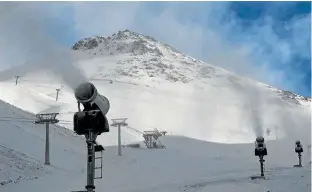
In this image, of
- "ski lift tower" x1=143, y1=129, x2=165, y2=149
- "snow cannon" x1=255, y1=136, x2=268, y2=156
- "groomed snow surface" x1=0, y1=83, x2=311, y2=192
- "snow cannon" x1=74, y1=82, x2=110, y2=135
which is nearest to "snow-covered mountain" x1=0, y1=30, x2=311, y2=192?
"groomed snow surface" x1=0, y1=83, x2=311, y2=192

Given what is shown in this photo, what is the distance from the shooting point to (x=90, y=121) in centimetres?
859

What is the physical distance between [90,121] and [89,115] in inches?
4.4

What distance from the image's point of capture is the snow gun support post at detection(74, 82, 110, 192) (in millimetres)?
8555

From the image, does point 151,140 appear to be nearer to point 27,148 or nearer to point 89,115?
point 27,148

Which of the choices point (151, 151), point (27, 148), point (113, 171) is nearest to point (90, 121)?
point (113, 171)

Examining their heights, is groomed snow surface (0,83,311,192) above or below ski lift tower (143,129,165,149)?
below

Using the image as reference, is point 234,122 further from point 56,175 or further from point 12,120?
point 56,175

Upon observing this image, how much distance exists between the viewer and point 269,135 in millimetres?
138500

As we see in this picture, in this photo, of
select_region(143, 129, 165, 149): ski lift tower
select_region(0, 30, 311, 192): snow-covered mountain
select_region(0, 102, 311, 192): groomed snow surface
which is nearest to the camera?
select_region(0, 102, 311, 192): groomed snow surface

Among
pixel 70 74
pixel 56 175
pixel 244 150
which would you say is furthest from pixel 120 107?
pixel 70 74

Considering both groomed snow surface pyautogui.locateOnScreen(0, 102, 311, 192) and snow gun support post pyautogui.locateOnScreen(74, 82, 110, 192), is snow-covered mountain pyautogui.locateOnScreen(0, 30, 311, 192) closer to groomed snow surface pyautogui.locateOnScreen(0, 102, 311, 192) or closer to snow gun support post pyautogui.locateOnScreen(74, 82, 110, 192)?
groomed snow surface pyautogui.locateOnScreen(0, 102, 311, 192)

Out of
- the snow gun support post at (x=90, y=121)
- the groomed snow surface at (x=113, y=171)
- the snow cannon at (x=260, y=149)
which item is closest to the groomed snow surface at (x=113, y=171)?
the groomed snow surface at (x=113, y=171)

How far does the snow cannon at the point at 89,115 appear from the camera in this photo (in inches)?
338

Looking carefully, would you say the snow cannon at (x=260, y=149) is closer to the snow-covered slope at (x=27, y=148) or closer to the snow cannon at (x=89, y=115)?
the snow-covered slope at (x=27, y=148)
